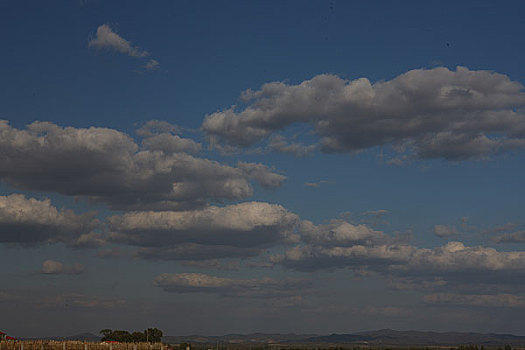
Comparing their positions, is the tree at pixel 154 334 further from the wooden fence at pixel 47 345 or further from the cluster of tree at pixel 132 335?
the wooden fence at pixel 47 345

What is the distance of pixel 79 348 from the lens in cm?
7050

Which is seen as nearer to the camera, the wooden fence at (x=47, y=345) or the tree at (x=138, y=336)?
the wooden fence at (x=47, y=345)

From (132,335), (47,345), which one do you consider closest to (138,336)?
(132,335)

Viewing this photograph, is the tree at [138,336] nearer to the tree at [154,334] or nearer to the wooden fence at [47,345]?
the tree at [154,334]

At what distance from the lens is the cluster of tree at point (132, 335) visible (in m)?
143

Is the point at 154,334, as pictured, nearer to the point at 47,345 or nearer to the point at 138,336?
the point at 138,336

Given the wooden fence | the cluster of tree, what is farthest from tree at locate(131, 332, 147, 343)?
the wooden fence

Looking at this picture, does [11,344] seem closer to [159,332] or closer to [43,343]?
[43,343]

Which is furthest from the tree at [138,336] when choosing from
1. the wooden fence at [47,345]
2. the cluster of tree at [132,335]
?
the wooden fence at [47,345]

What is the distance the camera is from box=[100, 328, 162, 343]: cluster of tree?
143m

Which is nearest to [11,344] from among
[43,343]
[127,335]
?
[43,343]

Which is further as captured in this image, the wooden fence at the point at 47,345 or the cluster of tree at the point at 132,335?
the cluster of tree at the point at 132,335

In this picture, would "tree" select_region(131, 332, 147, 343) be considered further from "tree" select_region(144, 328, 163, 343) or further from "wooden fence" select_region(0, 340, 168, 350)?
"wooden fence" select_region(0, 340, 168, 350)

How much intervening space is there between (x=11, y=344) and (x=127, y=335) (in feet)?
266
